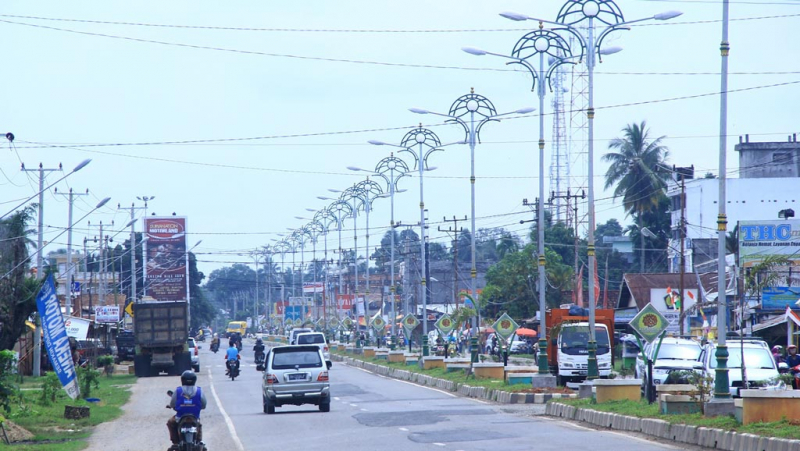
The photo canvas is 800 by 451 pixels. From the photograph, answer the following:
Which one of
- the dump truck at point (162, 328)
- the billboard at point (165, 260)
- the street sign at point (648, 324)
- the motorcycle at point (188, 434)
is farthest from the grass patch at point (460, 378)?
the billboard at point (165, 260)

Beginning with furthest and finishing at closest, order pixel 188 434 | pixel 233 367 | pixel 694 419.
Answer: pixel 233 367, pixel 694 419, pixel 188 434

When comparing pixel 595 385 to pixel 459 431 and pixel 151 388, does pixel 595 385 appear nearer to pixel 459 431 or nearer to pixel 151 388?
pixel 459 431

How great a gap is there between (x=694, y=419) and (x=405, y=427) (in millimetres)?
6033

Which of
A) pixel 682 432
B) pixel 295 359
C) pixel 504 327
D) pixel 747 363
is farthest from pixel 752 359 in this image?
pixel 504 327

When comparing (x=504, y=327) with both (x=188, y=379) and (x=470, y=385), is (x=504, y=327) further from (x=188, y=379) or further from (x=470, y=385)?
(x=188, y=379)

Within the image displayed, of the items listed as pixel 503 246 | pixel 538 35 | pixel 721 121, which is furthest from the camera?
pixel 503 246

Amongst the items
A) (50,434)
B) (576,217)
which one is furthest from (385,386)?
(576,217)

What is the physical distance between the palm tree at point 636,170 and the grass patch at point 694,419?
2238 inches

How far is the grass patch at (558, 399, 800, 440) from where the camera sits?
15719mm

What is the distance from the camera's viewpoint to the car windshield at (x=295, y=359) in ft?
95.4

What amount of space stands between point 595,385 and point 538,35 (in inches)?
431

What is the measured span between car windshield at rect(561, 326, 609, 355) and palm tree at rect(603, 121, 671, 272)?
1603 inches

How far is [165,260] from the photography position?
10944 centimetres

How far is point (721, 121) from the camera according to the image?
2027cm
